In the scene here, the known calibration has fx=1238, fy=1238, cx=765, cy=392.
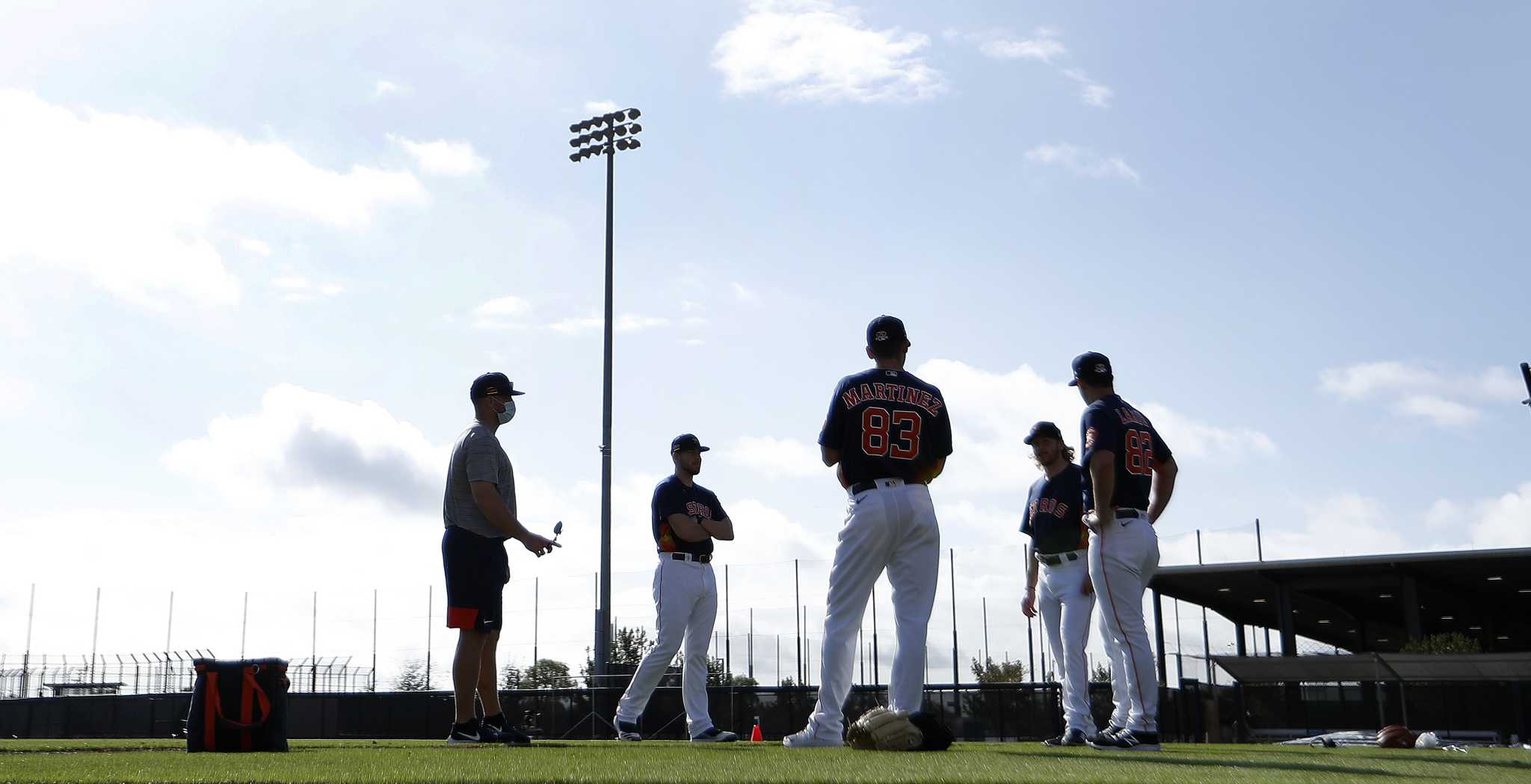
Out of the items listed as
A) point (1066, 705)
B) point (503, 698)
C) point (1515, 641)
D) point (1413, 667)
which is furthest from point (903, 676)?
point (1515, 641)

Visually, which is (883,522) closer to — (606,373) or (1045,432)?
(1045,432)

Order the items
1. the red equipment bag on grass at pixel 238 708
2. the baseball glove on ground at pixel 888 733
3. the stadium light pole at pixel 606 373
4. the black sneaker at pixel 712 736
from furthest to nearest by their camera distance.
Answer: the stadium light pole at pixel 606 373 → the black sneaker at pixel 712 736 → the red equipment bag on grass at pixel 238 708 → the baseball glove on ground at pixel 888 733

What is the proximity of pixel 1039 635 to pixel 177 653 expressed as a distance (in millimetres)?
22321

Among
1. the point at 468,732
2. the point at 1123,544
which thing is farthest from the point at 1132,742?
the point at 468,732

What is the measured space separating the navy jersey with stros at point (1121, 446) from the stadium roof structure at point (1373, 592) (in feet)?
84.2

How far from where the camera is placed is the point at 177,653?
2519cm

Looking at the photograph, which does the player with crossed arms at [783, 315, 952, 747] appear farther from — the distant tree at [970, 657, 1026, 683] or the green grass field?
the distant tree at [970, 657, 1026, 683]

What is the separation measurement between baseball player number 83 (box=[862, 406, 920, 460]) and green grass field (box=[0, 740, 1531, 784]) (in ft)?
4.59

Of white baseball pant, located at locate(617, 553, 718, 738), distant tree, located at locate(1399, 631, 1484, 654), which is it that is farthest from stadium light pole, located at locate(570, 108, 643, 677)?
distant tree, located at locate(1399, 631, 1484, 654)

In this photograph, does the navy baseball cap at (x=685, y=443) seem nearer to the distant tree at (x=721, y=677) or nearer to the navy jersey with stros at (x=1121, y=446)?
the navy jersey with stros at (x=1121, y=446)

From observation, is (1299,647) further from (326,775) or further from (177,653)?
(326,775)

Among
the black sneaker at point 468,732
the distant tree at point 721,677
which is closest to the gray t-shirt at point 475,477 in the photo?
the black sneaker at point 468,732

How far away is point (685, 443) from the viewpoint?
342 inches

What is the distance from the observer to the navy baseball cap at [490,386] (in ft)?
23.1
